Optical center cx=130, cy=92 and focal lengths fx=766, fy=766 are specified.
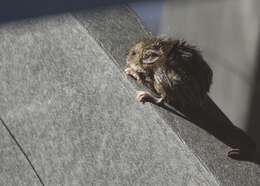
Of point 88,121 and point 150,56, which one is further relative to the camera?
point 150,56

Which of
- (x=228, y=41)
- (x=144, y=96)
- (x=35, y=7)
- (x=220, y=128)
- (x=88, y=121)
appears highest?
(x=35, y=7)

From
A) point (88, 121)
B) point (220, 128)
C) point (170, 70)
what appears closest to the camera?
point (88, 121)

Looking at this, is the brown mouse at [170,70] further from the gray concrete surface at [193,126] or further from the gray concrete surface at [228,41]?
the gray concrete surface at [228,41]

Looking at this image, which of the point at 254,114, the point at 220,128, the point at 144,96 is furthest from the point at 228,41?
the point at 144,96

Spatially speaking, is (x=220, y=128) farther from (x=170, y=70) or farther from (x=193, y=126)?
(x=170, y=70)

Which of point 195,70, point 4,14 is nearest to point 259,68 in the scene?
point 195,70

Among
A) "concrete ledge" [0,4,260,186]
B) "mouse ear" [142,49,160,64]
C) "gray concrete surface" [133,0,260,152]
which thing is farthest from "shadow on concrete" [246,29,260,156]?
"concrete ledge" [0,4,260,186]

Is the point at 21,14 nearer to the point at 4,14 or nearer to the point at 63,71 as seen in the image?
the point at 4,14

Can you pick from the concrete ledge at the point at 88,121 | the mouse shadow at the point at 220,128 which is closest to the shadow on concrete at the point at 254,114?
the mouse shadow at the point at 220,128
